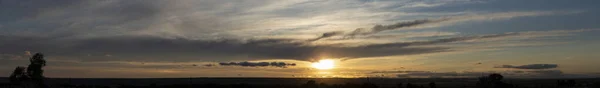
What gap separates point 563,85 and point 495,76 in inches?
2967

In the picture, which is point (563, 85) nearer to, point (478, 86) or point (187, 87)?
point (478, 86)

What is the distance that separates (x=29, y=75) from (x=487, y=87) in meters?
80.6

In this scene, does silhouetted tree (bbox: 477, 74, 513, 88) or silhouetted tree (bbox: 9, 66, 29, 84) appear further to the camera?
silhouetted tree (bbox: 477, 74, 513, 88)

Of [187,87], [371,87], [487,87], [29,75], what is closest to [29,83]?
[29,75]

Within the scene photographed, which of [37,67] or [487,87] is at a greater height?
[37,67]

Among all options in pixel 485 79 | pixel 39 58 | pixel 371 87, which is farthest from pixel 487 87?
pixel 39 58

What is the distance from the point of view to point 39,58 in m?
80.9

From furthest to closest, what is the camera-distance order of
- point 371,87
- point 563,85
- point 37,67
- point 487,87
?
point 563,85
point 371,87
point 487,87
point 37,67

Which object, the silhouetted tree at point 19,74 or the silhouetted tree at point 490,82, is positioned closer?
the silhouetted tree at point 19,74

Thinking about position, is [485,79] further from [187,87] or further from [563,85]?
[187,87]

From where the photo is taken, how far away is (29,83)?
80812mm

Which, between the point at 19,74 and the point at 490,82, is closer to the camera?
the point at 19,74

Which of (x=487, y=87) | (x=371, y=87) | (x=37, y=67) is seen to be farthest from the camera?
(x=371, y=87)

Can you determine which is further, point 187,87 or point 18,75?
point 187,87
